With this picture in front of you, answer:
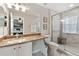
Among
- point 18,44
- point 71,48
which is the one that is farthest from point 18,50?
point 71,48

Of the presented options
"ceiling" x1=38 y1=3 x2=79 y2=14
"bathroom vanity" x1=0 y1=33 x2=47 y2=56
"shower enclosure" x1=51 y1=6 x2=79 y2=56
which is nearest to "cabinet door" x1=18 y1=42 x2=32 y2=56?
"bathroom vanity" x1=0 y1=33 x2=47 y2=56

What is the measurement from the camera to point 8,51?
1604 millimetres

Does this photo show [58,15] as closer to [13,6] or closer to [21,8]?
[21,8]

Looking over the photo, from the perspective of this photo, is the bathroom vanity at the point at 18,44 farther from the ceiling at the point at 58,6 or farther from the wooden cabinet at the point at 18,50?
the ceiling at the point at 58,6

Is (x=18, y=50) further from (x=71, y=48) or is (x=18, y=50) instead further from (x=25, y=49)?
(x=71, y=48)

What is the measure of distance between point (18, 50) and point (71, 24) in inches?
44.7

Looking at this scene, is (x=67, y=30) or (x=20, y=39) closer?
(x=20, y=39)

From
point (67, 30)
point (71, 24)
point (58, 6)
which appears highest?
point (58, 6)

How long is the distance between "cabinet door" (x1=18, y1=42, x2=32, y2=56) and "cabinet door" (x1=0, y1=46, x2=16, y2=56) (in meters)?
0.12

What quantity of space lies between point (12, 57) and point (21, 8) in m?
0.88

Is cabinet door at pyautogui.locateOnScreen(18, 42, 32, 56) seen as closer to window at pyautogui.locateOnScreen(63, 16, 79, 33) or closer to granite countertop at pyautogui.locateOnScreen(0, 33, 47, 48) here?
granite countertop at pyautogui.locateOnScreen(0, 33, 47, 48)

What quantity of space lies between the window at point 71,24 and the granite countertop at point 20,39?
0.50 metres

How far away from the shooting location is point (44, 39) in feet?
6.31

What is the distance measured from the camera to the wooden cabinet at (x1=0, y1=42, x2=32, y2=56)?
1583 millimetres
